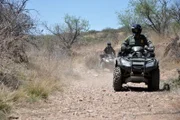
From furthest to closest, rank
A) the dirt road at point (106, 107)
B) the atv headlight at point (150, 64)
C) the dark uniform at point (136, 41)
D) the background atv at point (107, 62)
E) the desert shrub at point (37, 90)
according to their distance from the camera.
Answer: the background atv at point (107, 62) < the dark uniform at point (136, 41) < the atv headlight at point (150, 64) < the desert shrub at point (37, 90) < the dirt road at point (106, 107)

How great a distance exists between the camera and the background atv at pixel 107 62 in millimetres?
22938

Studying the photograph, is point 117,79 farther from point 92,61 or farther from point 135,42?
point 92,61

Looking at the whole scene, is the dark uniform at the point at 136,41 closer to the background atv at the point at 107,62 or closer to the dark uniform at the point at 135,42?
the dark uniform at the point at 135,42

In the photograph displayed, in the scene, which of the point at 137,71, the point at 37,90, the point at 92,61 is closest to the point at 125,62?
the point at 137,71

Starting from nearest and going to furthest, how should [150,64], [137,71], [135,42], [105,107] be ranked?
[105,107], [150,64], [137,71], [135,42]

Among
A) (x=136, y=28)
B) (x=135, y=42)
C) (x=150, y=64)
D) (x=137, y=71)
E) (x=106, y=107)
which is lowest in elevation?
(x=106, y=107)

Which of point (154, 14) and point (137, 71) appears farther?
point (154, 14)

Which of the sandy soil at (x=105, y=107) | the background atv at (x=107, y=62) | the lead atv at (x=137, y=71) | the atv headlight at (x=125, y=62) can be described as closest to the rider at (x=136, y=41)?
the lead atv at (x=137, y=71)

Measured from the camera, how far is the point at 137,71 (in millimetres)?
11266

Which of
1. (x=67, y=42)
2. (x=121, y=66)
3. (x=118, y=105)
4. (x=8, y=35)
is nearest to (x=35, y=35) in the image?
Result: (x=8, y=35)

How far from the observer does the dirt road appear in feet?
23.8

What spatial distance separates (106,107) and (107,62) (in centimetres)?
1484

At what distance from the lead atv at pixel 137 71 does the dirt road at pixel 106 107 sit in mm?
1153

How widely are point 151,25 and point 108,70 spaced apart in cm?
1684
